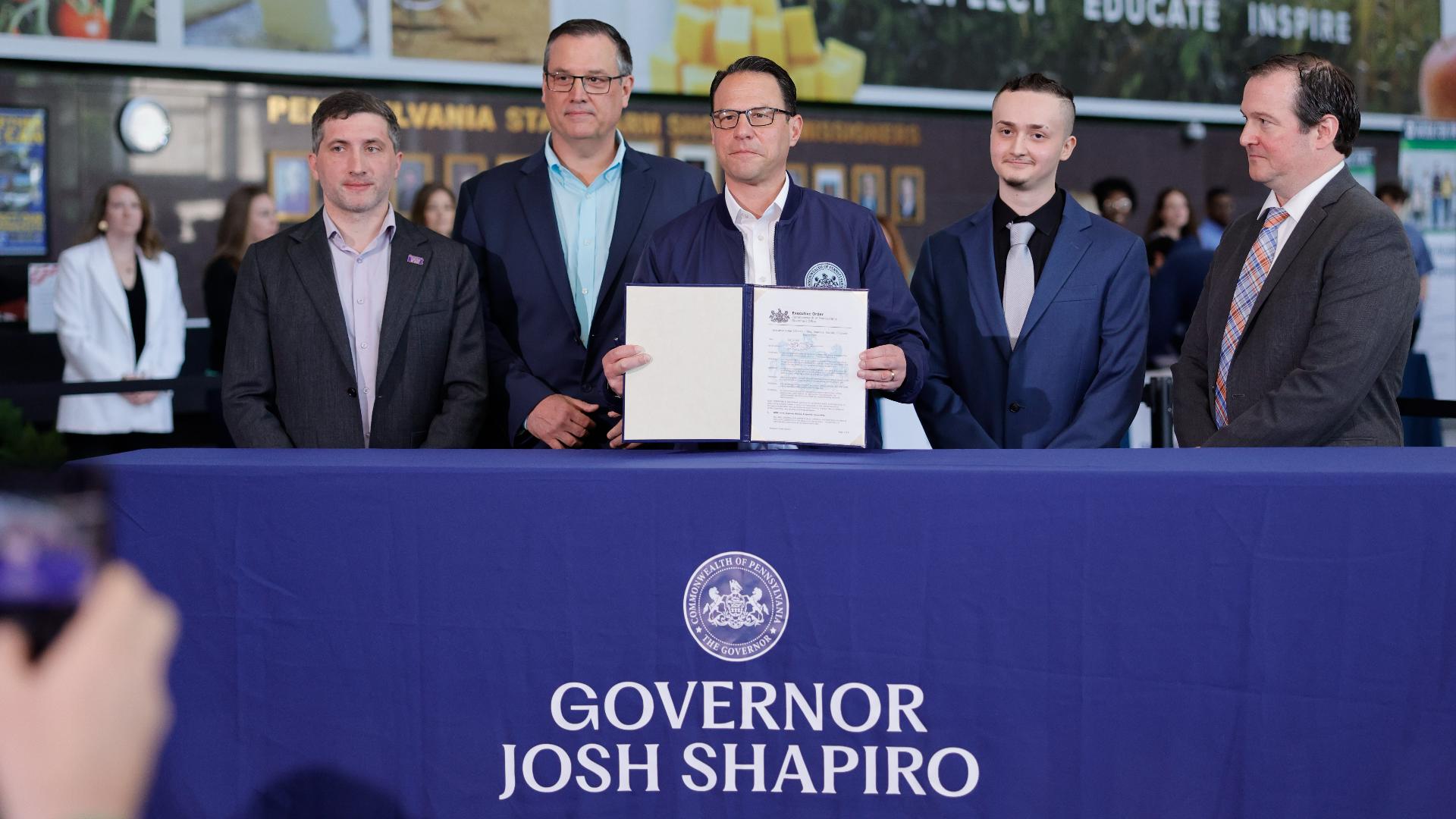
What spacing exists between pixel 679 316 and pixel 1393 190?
8.21 metres

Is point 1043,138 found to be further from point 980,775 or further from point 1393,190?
point 1393,190

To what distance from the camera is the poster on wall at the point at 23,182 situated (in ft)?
20.6

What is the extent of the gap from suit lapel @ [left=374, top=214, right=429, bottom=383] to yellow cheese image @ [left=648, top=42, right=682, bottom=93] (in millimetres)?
5010

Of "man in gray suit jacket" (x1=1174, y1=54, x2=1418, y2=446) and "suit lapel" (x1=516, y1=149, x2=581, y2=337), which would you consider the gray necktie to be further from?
"suit lapel" (x1=516, y1=149, x2=581, y2=337)

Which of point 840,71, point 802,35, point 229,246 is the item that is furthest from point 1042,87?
point 840,71

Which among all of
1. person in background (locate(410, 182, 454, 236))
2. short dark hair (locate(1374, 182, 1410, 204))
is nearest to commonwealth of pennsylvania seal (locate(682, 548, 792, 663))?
person in background (locate(410, 182, 454, 236))

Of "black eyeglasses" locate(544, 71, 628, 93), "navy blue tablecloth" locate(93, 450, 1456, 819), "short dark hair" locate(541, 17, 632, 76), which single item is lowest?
"navy blue tablecloth" locate(93, 450, 1456, 819)

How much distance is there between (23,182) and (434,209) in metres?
1.88

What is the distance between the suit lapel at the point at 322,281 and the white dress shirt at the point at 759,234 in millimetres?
891

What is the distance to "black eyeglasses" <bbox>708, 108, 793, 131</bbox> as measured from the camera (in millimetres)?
2775

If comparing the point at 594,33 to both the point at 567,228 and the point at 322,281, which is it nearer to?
the point at 567,228

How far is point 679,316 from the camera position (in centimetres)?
239

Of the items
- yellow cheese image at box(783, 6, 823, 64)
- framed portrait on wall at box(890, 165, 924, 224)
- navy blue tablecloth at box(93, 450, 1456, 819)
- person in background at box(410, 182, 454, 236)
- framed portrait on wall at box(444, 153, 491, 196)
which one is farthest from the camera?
framed portrait on wall at box(890, 165, 924, 224)

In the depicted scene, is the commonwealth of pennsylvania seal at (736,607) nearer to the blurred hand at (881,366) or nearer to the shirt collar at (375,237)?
the blurred hand at (881,366)
